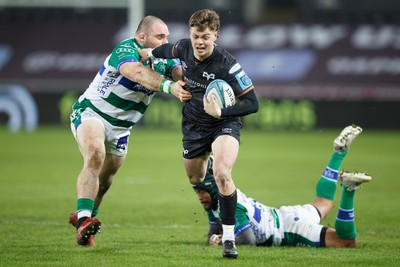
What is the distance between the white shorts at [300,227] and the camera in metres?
8.41

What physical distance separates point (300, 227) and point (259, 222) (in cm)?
42

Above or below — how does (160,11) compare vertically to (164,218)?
above

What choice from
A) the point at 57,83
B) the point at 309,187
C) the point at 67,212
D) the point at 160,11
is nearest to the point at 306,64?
the point at 160,11

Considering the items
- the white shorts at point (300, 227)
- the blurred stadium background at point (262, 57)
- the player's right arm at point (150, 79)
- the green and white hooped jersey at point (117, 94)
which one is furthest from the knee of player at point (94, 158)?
the blurred stadium background at point (262, 57)

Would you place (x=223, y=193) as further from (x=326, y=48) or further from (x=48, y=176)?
(x=326, y=48)

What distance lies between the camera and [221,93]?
7641mm

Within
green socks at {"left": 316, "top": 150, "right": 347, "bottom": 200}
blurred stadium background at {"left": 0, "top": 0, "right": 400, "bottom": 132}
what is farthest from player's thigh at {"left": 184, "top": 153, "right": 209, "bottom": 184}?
blurred stadium background at {"left": 0, "top": 0, "right": 400, "bottom": 132}

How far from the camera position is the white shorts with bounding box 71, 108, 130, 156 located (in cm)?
893

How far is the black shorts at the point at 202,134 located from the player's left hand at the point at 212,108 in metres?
0.42

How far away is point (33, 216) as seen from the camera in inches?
420

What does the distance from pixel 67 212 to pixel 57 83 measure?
16.9 meters

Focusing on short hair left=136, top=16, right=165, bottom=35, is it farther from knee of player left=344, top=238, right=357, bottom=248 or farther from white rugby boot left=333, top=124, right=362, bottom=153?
knee of player left=344, top=238, right=357, bottom=248

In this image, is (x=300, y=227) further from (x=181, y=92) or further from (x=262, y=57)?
(x=262, y=57)

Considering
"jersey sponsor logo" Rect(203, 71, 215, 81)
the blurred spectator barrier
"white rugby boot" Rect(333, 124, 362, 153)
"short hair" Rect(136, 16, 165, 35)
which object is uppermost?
"short hair" Rect(136, 16, 165, 35)
